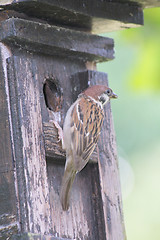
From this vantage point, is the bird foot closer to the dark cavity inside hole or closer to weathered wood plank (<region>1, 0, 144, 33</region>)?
the dark cavity inside hole

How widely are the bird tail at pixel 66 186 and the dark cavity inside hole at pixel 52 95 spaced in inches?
18.3

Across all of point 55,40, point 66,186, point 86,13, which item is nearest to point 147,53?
point 86,13

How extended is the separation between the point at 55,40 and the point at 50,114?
0.48 m

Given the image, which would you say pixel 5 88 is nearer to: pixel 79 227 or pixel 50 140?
pixel 50 140

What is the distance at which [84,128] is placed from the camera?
5141mm

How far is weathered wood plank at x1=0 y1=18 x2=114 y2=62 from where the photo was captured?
462cm

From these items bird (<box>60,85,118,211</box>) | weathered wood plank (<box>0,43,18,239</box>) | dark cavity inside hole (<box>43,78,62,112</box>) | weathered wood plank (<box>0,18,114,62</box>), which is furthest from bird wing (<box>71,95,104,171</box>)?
weathered wood plank (<box>0,43,18,239</box>)

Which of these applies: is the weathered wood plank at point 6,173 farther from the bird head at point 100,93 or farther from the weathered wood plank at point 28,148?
the bird head at point 100,93

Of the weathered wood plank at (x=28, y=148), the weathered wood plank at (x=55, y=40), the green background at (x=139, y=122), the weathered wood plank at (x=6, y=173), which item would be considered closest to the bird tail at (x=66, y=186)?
the weathered wood plank at (x=28, y=148)

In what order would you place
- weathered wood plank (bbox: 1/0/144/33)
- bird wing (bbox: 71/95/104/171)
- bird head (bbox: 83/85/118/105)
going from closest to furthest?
weathered wood plank (bbox: 1/0/144/33)
bird wing (bbox: 71/95/104/171)
bird head (bbox: 83/85/118/105)

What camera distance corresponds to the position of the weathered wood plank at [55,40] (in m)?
4.62

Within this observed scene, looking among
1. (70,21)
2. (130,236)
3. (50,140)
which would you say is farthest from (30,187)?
(130,236)

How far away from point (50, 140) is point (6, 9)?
34.1 inches

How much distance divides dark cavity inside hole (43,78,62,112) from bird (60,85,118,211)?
0.09m
